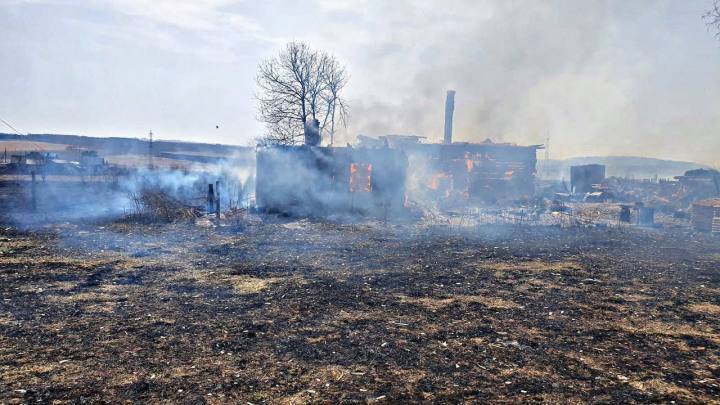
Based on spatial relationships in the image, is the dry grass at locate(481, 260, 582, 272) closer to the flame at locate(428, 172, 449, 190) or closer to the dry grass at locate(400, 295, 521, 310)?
the dry grass at locate(400, 295, 521, 310)

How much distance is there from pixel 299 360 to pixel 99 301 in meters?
4.14

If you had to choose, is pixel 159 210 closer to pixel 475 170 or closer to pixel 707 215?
pixel 475 170

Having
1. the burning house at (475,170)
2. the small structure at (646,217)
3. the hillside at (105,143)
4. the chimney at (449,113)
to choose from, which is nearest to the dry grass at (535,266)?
the small structure at (646,217)

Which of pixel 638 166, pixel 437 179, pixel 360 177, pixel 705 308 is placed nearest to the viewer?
pixel 705 308

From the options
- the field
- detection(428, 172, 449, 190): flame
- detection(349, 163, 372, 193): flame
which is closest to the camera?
detection(349, 163, 372, 193): flame

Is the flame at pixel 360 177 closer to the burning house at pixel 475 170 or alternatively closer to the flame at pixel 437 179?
the burning house at pixel 475 170

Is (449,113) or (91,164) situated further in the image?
(91,164)

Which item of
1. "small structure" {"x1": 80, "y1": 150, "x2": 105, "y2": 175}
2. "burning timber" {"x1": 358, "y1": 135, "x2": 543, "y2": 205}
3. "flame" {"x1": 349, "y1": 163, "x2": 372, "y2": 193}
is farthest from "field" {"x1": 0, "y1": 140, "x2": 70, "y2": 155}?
"flame" {"x1": 349, "y1": 163, "x2": 372, "y2": 193}

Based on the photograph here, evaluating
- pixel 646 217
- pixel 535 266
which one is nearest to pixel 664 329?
pixel 535 266

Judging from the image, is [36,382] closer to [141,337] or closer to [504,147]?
[141,337]

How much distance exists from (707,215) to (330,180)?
15.1 m

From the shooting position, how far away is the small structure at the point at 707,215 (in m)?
A: 16.4

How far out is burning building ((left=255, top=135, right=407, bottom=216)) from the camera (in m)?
19.7

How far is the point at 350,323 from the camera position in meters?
6.39
